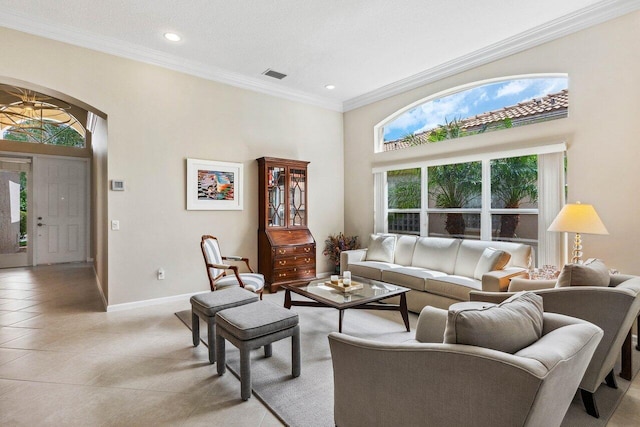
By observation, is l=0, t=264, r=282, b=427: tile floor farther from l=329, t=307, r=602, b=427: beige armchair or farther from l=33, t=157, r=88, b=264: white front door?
l=33, t=157, r=88, b=264: white front door

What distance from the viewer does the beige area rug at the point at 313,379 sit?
2.03m

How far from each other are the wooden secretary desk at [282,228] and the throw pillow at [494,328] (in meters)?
3.78

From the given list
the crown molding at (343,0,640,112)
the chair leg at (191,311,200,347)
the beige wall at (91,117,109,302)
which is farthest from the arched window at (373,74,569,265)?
the beige wall at (91,117,109,302)

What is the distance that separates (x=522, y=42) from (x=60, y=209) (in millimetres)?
9244

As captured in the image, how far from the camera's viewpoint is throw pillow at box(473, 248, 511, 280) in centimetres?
364

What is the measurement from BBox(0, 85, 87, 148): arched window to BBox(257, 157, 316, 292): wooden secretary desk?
395cm

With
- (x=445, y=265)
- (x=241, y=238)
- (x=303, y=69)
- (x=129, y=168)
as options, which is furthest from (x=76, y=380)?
(x=303, y=69)

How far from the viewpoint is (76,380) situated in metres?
2.45

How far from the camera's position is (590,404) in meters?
2.04

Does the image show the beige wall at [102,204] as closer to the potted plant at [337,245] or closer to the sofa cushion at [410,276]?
the potted plant at [337,245]

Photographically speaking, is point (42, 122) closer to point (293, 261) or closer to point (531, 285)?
point (293, 261)

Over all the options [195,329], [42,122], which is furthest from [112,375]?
[42,122]

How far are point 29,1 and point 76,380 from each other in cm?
357

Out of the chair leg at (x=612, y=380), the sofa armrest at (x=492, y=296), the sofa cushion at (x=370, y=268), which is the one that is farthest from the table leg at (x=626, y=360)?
the sofa cushion at (x=370, y=268)
